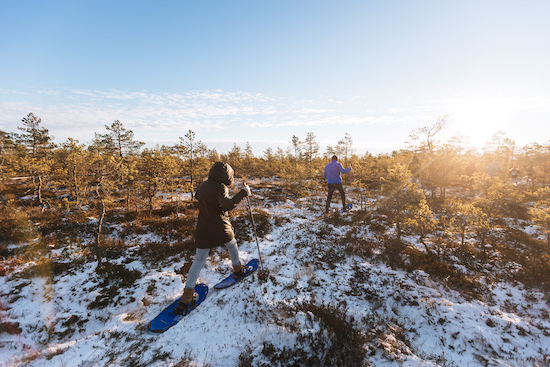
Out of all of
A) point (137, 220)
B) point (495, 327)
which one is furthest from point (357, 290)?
point (137, 220)

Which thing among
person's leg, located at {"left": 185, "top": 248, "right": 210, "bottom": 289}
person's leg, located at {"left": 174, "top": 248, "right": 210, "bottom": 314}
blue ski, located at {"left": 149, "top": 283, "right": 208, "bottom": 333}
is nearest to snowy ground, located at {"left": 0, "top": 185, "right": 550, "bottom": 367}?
blue ski, located at {"left": 149, "top": 283, "right": 208, "bottom": 333}

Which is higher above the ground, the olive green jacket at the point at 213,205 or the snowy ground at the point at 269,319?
the olive green jacket at the point at 213,205

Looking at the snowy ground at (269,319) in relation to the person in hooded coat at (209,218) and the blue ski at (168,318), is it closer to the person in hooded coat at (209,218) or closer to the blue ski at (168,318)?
the blue ski at (168,318)

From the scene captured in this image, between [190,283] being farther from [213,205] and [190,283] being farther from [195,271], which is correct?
[213,205]

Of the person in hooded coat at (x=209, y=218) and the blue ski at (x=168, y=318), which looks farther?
the person in hooded coat at (x=209, y=218)

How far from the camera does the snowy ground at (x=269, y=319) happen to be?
324cm

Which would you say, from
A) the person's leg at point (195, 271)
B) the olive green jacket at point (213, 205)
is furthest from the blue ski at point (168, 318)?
the olive green jacket at point (213, 205)

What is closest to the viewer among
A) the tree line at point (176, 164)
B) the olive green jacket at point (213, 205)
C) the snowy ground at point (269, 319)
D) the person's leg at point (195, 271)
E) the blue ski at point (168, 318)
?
the snowy ground at point (269, 319)

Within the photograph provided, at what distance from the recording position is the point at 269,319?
12.7ft

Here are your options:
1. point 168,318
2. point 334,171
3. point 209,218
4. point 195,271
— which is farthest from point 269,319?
point 334,171

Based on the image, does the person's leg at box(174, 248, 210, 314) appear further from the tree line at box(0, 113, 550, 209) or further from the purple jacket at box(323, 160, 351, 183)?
the purple jacket at box(323, 160, 351, 183)

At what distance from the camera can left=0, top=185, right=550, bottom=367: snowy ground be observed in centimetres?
324

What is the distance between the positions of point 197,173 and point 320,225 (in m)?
10.8

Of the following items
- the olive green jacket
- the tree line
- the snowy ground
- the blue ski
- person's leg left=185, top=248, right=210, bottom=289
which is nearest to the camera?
the snowy ground
